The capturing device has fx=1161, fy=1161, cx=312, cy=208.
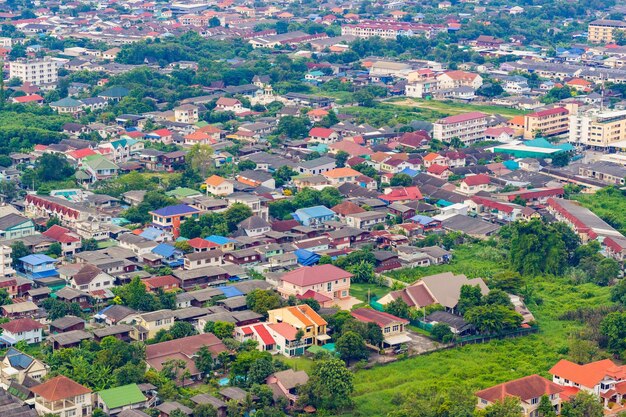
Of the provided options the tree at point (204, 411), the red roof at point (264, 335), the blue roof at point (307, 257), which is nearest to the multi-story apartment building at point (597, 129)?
the blue roof at point (307, 257)

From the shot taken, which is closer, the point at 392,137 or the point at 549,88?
the point at 392,137

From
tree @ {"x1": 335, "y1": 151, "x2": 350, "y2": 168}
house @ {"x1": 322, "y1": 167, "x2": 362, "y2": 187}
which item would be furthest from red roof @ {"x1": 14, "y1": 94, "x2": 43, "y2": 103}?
house @ {"x1": 322, "y1": 167, "x2": 362, "y2": 187}

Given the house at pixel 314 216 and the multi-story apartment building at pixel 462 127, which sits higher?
the house at pixel 314 216

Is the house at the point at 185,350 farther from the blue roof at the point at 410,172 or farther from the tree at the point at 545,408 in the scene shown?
the blue roof at the point at 410,172

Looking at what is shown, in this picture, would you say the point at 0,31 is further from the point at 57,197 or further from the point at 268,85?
the point at 57,197

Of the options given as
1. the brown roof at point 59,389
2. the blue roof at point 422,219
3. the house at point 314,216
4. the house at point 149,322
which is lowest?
the blue roof at point 422,219

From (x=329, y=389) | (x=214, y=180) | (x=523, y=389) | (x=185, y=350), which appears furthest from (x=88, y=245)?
(x=523, y=389)

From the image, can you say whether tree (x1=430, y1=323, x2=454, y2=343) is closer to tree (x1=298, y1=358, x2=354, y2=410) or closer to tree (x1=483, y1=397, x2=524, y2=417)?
tree (x1=298, y1=358, x2=354, y2=410)

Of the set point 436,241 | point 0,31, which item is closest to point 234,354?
point 436,241
